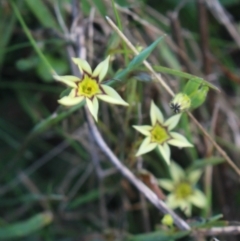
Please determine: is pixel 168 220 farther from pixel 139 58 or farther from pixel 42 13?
pixel 42 13

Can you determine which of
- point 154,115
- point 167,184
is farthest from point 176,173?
point 154,115

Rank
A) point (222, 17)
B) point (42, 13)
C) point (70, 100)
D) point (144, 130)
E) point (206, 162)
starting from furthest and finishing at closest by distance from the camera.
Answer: point (222, 17) → point (42, 13) → point (206, 162) → point (144, 130) → point (70, 100)

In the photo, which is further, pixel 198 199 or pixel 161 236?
pixel 198 199

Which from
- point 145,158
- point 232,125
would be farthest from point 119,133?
point 232,125

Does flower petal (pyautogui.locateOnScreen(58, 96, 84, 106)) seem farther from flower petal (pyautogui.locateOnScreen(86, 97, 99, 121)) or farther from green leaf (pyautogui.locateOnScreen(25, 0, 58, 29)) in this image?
green leaf (pyautogui.locateOnScreen(25, 0, 58, 29))

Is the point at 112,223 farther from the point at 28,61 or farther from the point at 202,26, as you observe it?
the point at 202,26

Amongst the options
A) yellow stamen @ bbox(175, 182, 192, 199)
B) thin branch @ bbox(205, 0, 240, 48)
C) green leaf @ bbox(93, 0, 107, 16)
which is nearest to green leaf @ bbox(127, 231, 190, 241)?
yellow stamen @ bbox(175, 182, 192, 199)
